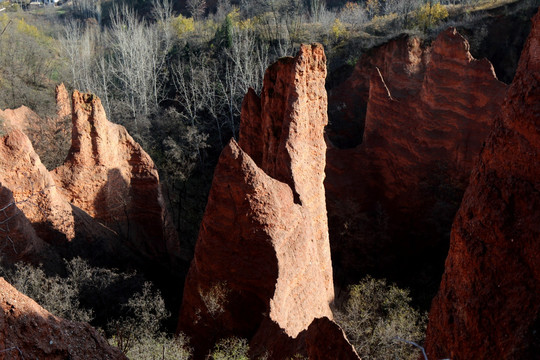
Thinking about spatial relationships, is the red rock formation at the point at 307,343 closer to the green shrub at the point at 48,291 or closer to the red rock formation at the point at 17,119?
the green shrub at the point at 48,291

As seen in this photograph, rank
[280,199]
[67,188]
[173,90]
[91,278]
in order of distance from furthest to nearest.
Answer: [173,90] → [67,188] → [91,278] → [280,199]

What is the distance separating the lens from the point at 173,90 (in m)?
42.6

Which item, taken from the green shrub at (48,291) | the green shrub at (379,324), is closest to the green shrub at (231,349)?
the green shrub at (379,324)

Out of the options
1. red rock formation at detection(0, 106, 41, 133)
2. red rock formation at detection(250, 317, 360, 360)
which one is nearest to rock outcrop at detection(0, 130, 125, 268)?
red rock formation at detection(250, 317, 360, 360)

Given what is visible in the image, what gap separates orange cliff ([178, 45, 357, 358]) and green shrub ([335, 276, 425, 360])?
953mm

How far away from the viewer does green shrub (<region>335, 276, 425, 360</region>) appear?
11109 mm

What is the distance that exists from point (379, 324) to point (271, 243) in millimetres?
4176

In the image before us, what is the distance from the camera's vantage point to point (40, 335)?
6.95m

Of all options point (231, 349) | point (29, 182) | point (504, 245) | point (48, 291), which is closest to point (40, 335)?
point (231, 349)

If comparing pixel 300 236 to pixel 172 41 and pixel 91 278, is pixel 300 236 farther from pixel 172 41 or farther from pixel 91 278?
pixel 172 41

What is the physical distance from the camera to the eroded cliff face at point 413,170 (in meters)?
18.2

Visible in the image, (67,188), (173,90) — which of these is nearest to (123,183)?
(67,188)

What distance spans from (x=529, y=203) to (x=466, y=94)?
13687 mm

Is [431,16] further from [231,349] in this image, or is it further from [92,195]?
[231,349]
